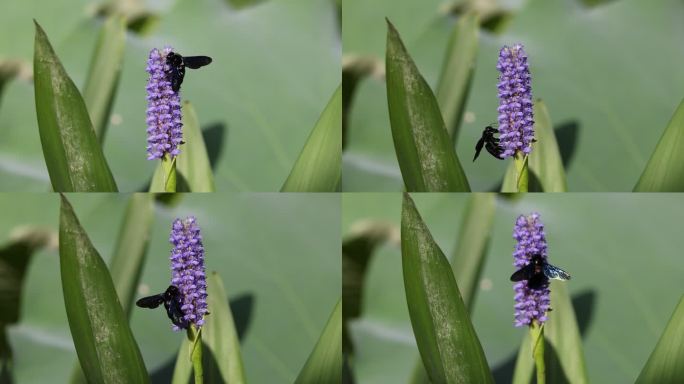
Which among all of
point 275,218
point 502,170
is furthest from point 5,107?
point 502,170

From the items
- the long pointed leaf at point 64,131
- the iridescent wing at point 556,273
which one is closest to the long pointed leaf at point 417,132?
the iridescent wing at point 556,273

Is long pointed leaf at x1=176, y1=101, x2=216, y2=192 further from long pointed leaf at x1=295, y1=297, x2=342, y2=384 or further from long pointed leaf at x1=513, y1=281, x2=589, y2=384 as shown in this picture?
long pointed leaf at x1=513, y1=281, x2=589, y2=384

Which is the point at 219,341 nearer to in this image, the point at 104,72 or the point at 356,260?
the point at 356,260

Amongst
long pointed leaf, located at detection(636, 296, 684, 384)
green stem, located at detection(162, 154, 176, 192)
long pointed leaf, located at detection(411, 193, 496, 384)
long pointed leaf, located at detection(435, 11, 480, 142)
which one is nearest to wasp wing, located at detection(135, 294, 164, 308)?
green stem, located at detection(162, 154, 176, 192)

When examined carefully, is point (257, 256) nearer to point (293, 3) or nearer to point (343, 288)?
point (343, 288)

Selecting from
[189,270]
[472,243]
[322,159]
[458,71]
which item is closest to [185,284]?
[189,270]

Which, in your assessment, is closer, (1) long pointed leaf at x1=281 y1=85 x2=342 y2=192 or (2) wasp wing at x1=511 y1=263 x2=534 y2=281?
(2) wasp wing at x1=511 y1=263 x2=534 y2=281

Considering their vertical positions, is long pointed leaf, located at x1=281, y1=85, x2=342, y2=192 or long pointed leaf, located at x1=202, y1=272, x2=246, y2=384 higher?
long pointed leaf, located at x1=281, y1=85, x2=342, y2=192
